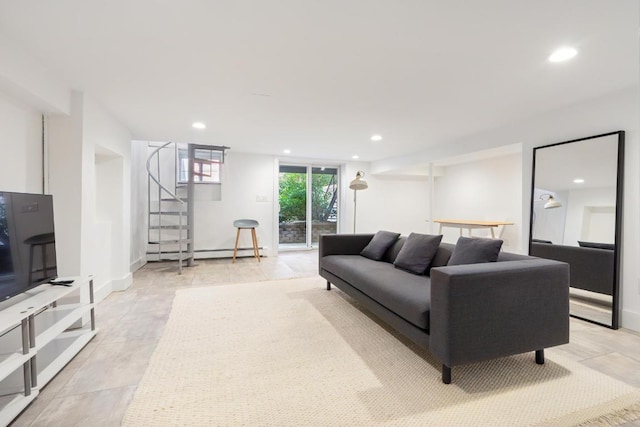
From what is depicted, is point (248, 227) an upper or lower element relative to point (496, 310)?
upper

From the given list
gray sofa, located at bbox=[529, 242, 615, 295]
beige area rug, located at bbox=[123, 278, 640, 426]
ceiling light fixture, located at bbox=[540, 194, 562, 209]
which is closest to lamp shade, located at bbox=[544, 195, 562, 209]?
ceiling light fixture, located at bbox=[540, 194, 562, 209]

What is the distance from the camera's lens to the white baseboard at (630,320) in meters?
2.53

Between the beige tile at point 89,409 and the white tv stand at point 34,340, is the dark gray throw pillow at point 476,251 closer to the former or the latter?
the beige tile at point 89,409

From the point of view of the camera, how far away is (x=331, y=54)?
2.00m

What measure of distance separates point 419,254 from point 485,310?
106 centimetres

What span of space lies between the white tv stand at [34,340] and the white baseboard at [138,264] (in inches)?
86.2

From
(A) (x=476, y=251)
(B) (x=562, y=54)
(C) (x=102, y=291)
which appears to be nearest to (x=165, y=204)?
(C) (x=102, y=291)

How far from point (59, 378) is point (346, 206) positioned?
563 cm

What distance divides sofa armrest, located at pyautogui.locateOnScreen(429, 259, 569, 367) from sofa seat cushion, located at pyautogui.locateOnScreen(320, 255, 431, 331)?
0.16m

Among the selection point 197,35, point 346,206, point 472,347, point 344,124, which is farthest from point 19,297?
point 346,206

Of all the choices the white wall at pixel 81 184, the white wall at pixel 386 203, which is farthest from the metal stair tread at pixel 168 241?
the white wall at pixel 386 203

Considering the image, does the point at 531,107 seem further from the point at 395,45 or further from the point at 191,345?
the point at 191,345

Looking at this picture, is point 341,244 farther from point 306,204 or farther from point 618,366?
point 306,204

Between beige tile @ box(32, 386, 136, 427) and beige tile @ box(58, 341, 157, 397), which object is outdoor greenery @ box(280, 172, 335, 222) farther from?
beige tile @ box(32, 386, 136, 427)
